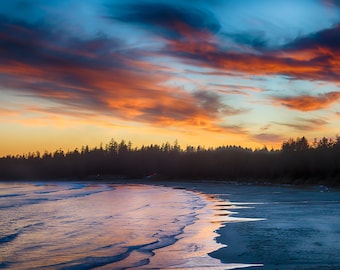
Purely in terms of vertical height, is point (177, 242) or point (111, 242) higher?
point (177, 242)

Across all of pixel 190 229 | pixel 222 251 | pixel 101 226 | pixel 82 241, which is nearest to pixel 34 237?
pixel 82 241

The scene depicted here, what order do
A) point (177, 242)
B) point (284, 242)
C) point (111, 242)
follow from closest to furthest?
point (284, 242)
point (177, 242)
point (111, 242)

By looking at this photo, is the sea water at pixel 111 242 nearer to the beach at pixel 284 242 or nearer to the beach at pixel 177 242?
the beach at pixel 177 242

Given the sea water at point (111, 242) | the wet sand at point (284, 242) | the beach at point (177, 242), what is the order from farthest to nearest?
the sea water at point (111, 242), the beach at point (177, 242), the wet sand at point (284, 242)

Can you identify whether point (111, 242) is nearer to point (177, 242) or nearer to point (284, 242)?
point (177, 242)

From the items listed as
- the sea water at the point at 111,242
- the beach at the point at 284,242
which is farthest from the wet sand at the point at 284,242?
the sea water at the point at 111,242

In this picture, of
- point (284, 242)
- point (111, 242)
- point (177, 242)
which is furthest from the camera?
point (111, 242)

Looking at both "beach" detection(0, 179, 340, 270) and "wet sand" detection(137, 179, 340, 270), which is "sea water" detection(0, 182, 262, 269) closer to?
"beach" detection(0, 179, 340, 270)

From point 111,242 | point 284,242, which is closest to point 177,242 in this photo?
point 111,242

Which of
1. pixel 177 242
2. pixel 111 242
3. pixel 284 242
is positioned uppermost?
pixel 284 242

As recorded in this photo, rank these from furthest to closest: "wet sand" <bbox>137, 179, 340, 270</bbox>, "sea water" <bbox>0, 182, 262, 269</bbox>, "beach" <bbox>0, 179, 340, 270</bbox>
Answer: "sea water" <bbox>0, 182, 262, 269</bbox>
"beach" <bbox>0, 179, 340, 270</bbox>
"wet sand" <bbox>137, 179, 340, 270</bbox>

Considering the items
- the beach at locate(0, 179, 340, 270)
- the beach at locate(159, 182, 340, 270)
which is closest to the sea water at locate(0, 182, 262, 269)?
the beach at locate(0, 179, 340, 270)

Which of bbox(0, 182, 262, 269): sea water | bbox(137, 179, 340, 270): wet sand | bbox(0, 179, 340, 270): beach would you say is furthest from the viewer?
bbox(0, 182, 262, 269): sea water

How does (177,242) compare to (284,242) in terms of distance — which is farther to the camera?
(177,242)
